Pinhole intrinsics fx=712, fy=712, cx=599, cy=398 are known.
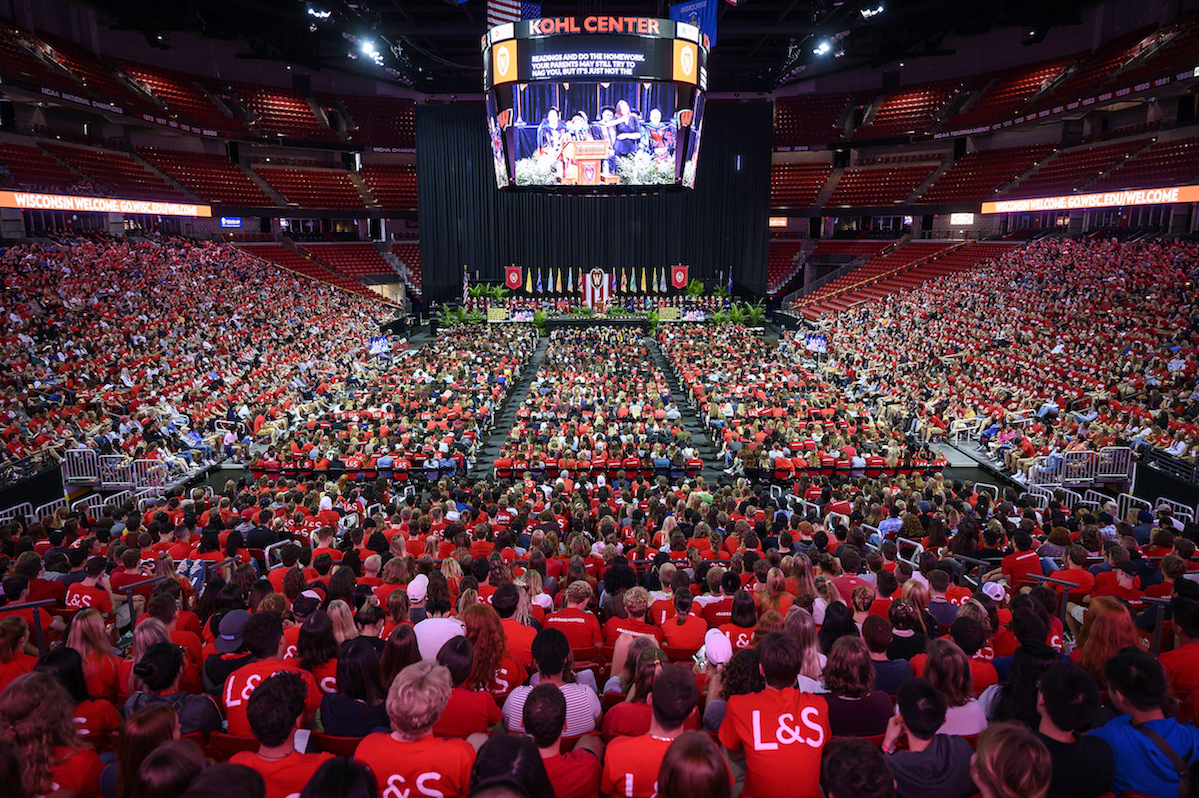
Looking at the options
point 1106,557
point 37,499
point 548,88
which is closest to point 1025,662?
point 1106,557

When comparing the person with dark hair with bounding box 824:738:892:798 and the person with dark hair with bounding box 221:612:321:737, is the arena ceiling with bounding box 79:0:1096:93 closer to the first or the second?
the person with dark hair with bounding box 221:612:321:737

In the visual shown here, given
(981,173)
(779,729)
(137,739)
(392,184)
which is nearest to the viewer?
(137,739)

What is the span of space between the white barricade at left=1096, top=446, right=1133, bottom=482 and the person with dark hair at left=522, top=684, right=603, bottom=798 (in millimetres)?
14164

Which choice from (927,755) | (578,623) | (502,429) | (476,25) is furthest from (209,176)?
(927,755)

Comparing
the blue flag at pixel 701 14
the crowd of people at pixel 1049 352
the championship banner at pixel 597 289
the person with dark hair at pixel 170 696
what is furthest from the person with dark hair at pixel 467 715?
the championship banner at pixel 597 289

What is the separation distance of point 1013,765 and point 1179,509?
37.4 ft

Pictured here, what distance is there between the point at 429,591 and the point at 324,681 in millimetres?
964

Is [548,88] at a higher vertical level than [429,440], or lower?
higher

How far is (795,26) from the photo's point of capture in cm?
3253

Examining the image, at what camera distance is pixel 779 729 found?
3223 millimetres

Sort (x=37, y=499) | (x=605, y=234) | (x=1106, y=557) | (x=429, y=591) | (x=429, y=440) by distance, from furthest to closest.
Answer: (x=605, y=234) → (x=429, y=440) → (x=37, y=499) → (x=1106, y=557) → (x=429, y=591)

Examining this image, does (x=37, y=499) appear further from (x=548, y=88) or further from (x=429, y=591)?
(x=548, y=88)

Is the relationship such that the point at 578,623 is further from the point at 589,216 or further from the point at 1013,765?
the point at 589,216

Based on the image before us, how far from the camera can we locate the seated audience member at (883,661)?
161 inches
